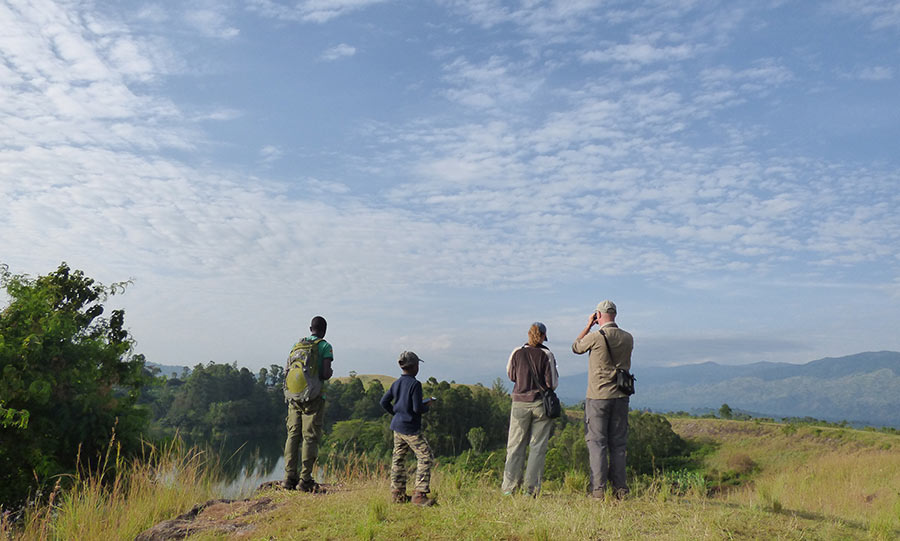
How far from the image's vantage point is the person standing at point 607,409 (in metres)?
7.22

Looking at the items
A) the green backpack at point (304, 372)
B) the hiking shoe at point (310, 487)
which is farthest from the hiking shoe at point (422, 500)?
the green backpack at point (304, 372)

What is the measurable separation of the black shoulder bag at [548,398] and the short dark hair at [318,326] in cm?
265

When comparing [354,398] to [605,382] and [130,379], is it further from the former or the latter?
[605,382]

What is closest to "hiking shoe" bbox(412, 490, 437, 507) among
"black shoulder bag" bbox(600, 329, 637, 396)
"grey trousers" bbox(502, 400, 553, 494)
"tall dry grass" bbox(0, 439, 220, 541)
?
"grey trousers" bbox(502, 400, 553, 494)

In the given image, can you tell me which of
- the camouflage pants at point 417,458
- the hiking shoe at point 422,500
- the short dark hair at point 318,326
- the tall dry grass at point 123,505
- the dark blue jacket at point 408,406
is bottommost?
the tall dry grass at point 123,505

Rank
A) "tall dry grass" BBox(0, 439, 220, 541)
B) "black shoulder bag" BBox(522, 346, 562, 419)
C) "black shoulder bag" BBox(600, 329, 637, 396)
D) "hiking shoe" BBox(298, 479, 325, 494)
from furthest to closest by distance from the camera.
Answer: "hiking shoe" BBox(298, 479, 325, 494) < "black shoulder bag" BBox(522, 346, 562, 419) < "black shoulder bag" BBox(600, 329, 637, 396) < "tall dry grass" BBox(0, 439, 220, 541)

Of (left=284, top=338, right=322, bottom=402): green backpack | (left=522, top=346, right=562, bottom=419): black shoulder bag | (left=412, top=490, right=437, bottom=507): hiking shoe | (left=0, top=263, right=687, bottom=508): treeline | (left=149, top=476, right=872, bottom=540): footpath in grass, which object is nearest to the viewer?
(left=149, top=476, right=872, bottom=540): footpath in grass

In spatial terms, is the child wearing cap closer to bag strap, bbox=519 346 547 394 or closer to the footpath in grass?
the footpath in grass

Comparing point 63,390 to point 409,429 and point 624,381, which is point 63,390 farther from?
point 624,381

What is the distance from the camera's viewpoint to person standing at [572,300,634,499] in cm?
722

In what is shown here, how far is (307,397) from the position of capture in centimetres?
771

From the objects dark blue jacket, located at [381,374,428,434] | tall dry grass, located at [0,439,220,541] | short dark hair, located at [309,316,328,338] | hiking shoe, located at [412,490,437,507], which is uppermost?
short dark hair, located at [309,316,328,338]

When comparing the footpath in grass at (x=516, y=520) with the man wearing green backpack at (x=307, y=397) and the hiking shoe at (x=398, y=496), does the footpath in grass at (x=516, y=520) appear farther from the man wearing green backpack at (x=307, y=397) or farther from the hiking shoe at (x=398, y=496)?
the man wearing green backpack at (x=307, y=397)

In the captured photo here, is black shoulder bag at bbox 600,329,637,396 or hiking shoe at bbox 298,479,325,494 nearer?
black shoulder bag at bbox 600,329,637,396
